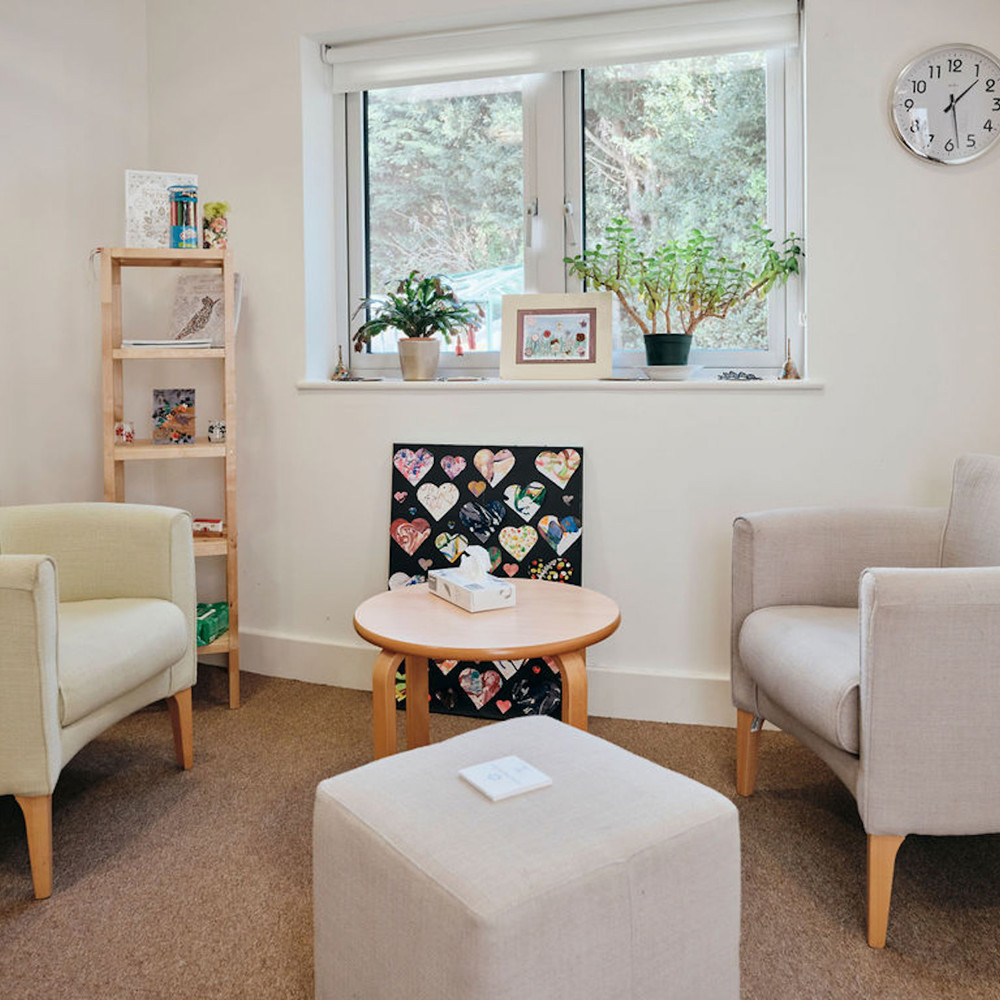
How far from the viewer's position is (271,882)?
71.1 inches

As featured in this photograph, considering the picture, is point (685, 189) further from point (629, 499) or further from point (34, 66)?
point (34, 66)

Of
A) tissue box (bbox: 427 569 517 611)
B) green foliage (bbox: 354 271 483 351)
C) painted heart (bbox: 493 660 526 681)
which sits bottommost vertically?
painted heart (bbox: 493 660 526 681)

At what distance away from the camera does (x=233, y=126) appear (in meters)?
3.09

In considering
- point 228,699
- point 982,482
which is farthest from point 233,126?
point 982,482

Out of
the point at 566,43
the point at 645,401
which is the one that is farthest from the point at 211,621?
the point at 566,43

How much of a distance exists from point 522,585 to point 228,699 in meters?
1.20

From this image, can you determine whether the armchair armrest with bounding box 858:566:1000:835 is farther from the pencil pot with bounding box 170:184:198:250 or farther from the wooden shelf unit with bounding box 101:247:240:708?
the pencil pot with bounding box 170:184:198:250

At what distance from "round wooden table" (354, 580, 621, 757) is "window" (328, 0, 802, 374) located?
1232 millimetres

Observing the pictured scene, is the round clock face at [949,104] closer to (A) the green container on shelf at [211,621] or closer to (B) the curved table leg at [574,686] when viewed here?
(B) the curved table leg at [574,686]

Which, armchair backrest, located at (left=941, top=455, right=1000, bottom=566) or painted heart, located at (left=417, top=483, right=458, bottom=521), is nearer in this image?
armchair backrest, located at (left=941, top=455, right=1000, bottom=566)

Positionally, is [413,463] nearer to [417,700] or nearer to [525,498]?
[525,498]

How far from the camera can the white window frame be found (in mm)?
2795

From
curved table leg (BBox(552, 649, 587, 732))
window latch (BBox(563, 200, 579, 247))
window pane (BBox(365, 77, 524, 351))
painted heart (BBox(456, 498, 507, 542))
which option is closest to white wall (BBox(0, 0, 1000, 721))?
painted heart (BBox(456, 498, 507, 542))

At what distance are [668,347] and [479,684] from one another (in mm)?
1193
